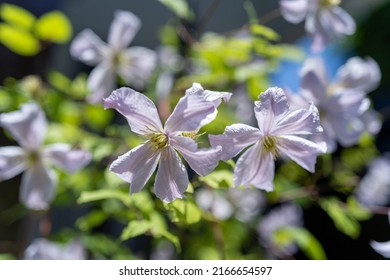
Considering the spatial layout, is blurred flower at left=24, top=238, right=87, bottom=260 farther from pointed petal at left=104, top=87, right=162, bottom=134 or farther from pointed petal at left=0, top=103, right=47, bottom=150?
pointed petal at left=104, top=87, right=162, bottom=134

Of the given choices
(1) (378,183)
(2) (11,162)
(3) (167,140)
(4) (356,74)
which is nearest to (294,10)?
(4) (356,74)

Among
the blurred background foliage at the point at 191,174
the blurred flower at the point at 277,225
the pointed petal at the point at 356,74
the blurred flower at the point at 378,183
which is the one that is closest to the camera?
the blurred background foliage at the point at 191,174

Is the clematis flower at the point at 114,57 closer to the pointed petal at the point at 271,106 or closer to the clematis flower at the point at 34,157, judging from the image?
the clematis flower at the point at 34,157

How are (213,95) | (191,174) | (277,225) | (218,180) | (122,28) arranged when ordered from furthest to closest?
(277,225) < (191,174) < (122,28) < (218,180) < (213,95)


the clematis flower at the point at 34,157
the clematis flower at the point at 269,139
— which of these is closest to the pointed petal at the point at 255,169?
the clematis flower at the point at 269,139

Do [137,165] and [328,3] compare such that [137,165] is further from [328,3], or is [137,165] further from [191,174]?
[191,174]

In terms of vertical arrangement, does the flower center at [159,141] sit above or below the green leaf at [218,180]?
above

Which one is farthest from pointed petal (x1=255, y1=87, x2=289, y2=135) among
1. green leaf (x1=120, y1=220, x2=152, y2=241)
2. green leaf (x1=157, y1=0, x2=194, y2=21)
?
green leaf (x1=157, y1=0, x2=194, y2=21)
